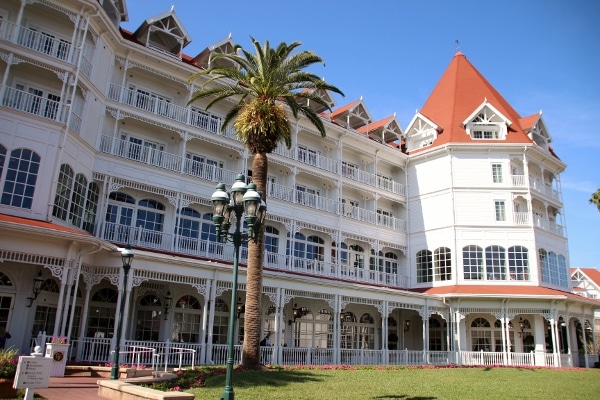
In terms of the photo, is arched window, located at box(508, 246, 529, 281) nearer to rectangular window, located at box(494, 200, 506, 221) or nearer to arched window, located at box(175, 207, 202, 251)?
rectangular window, located at box(494, 200, 506, 221)

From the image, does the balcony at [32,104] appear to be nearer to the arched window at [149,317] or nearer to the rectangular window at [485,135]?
the arched window at [149,317]

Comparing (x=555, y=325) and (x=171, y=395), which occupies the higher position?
(x=555, y=325)

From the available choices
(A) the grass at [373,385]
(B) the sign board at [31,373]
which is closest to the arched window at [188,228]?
(A) the grass at [373,385]

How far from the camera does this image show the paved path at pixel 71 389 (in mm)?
12861

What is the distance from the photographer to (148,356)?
2023 centimetres

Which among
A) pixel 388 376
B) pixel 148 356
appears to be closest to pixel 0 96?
pixel 148 356

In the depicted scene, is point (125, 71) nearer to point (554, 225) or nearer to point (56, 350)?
point (56, 350)

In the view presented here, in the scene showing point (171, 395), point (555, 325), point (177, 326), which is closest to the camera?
point (171, 395)

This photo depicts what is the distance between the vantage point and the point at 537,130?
126ft

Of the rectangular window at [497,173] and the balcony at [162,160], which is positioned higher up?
the rectangular window at [497,173]

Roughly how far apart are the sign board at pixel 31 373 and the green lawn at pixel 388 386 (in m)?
3.89

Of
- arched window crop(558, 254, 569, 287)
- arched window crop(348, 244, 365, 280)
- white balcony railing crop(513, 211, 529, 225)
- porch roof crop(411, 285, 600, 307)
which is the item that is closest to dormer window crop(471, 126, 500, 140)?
white balcony railing crop(513, 211, 529, 225)

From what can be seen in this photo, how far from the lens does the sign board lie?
1028 cm

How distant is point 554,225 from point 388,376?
24302mm
